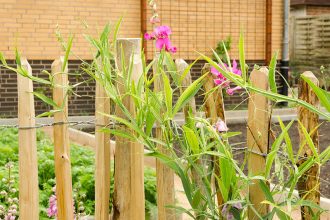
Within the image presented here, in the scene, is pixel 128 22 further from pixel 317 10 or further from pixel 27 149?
pixel 317 10

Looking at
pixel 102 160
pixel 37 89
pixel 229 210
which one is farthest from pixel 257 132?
pixel 37 89

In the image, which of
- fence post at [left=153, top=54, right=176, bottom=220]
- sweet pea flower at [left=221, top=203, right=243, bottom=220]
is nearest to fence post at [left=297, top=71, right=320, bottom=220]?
sweet pea flower at [left=221, top=203, right=243, bottom=220]

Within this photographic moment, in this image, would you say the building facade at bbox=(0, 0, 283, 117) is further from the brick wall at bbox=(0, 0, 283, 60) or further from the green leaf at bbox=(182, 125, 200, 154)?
the green leaf at bbox=(182, 125, 200, 154)

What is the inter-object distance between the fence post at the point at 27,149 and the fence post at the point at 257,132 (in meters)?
0.85

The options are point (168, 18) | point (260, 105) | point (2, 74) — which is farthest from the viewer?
point (168, 18)

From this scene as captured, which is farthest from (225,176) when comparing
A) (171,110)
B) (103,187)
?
(103,187)

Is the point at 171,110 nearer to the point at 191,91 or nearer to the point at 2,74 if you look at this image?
the point at 191,91

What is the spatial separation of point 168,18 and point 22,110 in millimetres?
10706

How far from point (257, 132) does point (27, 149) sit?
903 millimetres

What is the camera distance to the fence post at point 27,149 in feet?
9.70

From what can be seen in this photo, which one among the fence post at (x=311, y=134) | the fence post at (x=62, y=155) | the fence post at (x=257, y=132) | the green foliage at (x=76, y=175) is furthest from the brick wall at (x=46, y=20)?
the fence post at (x=311, y=134)

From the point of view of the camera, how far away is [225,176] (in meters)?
2.37

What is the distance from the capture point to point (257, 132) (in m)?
2.68

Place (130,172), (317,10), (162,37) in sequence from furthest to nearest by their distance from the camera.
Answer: (317,10)
(130,172)
(162,37)
